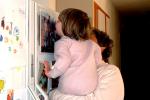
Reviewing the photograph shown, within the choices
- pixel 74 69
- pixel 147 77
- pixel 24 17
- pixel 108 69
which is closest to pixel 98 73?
pixel 108 69

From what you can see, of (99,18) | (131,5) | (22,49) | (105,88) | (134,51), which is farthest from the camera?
(134,51)

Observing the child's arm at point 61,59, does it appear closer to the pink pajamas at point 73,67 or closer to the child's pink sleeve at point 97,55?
the pink pajamas at point 73,67

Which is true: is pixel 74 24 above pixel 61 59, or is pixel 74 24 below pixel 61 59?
above

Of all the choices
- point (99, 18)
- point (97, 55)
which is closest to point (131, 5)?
point (99, 18)

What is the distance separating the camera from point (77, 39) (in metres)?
1.55

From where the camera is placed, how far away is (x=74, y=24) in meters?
1.52

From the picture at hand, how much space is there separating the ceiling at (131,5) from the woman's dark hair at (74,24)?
10.9 ft

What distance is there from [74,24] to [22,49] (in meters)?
0.35

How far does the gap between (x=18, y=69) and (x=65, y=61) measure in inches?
11.9

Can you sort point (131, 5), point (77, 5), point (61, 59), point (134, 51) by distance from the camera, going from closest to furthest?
point (61, 59) → point (77, 5) → point (131, 5) → point (134, 51)

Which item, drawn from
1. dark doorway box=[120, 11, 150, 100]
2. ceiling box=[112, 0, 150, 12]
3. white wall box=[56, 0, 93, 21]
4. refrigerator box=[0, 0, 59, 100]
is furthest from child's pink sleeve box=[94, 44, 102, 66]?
dark doorway box=[120, 11, 150, 100]

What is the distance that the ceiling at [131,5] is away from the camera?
4.82 meters

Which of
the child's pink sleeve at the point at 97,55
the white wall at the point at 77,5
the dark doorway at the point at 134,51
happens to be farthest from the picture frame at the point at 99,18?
the dark doorway at the point at 134,51

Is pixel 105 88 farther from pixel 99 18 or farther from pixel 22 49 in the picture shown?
pixel 99 18
